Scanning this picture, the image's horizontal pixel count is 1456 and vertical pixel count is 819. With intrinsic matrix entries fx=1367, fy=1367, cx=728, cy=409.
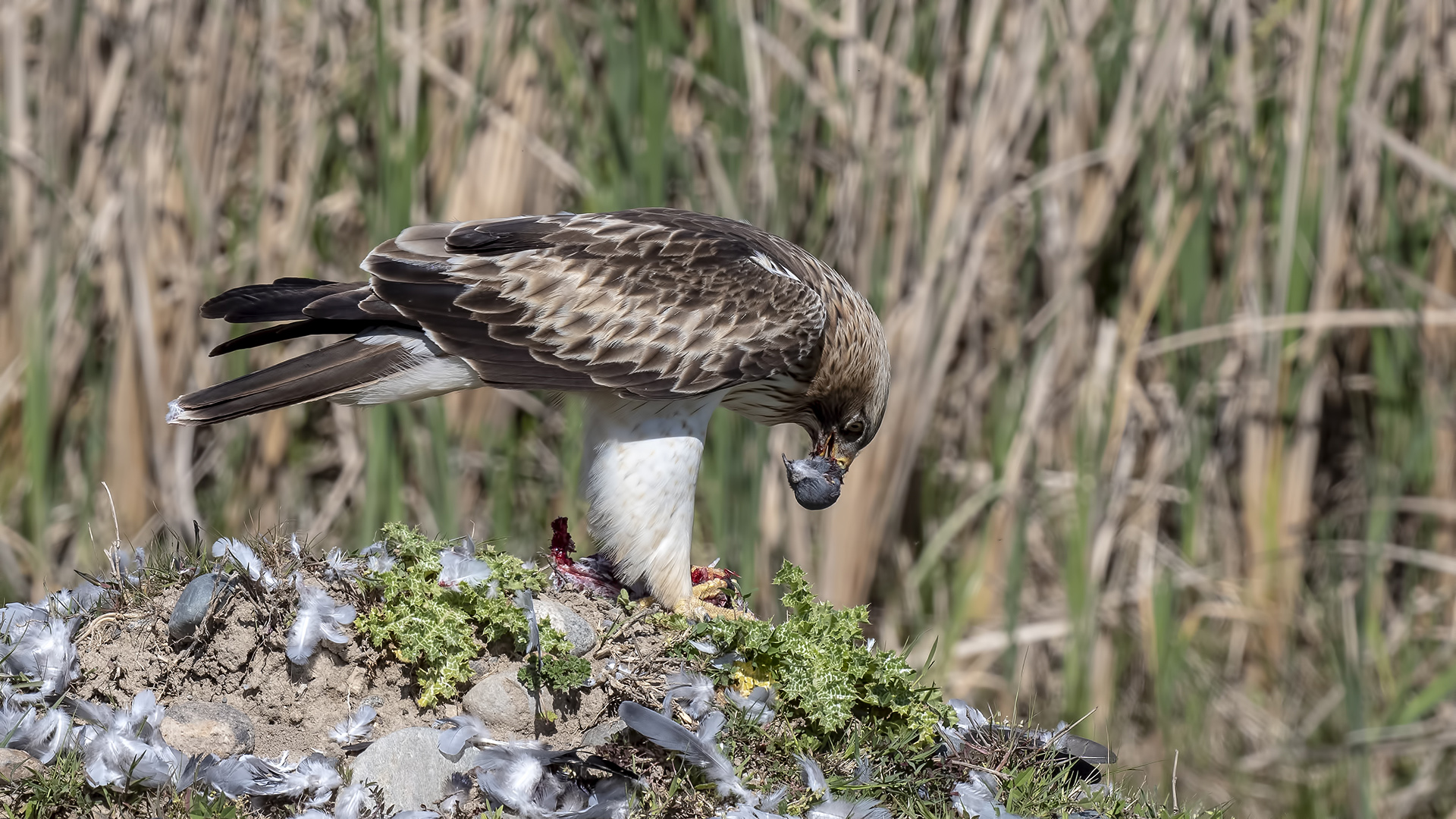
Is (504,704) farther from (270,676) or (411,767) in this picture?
(270,676)

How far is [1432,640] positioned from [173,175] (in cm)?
629

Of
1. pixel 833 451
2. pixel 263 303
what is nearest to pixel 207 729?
pixel 263 303

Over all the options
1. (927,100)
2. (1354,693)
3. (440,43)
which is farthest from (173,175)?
(1354,693)

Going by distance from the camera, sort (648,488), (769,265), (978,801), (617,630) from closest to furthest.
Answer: (978,801), (617,630), (648,488), (769,265)

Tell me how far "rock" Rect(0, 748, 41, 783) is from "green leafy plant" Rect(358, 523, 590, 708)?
0.70m

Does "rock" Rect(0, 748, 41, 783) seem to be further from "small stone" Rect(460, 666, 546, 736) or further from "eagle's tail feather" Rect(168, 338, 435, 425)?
"eagle's tail feather" Rect(168, 338, 435, 425)

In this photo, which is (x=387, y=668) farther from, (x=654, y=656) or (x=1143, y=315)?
(x=1143, y=315)

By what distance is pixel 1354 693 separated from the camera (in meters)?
5.75

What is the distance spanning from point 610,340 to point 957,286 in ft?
8.19

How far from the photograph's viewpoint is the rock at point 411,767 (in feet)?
9.25

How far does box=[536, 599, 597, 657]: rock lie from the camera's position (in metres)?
3.23

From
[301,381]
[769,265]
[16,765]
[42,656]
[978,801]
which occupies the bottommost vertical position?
[978,801]

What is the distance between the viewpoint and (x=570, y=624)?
326 centimetres

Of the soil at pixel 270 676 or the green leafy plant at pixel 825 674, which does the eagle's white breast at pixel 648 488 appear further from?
the soil at pixel 270 676
